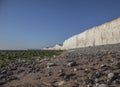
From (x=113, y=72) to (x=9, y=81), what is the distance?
A: 429 centimetres

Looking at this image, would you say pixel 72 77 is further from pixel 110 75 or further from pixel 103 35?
pixel 103 35

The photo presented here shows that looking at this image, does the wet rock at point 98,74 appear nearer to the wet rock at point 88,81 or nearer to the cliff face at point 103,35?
the wet rock at point 88,81

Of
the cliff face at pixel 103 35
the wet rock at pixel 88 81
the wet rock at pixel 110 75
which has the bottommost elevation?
the wet rock at pixel 88 81

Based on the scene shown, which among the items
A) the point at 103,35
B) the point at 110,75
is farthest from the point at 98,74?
the point at 103,35

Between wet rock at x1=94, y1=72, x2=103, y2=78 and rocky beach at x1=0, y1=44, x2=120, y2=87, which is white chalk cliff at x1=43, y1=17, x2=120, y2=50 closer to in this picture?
rocky beach at x1=0, y1=44, x2=120, y2=87

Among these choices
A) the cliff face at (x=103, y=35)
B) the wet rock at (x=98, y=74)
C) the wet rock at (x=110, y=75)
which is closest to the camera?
the wet rock at (x=110, y=75)

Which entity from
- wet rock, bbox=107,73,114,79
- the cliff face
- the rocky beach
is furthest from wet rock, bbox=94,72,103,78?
the cliff face

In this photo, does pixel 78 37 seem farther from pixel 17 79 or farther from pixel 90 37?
pixel 17 79

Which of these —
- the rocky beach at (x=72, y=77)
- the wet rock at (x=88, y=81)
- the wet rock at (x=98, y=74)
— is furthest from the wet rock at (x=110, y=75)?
the wet rock at (x=88, y=81)

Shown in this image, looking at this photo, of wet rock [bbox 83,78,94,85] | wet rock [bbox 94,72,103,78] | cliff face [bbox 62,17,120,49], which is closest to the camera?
wet rock [bbox 83,78,94,85]

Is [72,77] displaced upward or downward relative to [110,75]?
downward

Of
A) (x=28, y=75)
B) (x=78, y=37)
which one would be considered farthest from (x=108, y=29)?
(x=28, y=75)

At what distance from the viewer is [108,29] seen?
56.0m

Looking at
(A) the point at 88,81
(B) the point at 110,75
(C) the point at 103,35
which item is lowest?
(A) the point at 88,81
